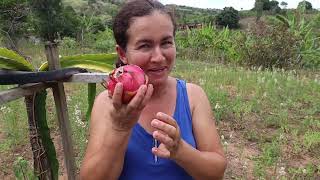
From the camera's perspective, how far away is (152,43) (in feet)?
5.09

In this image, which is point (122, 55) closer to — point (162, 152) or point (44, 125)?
point (162, 152)

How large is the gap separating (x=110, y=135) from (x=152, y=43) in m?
0.37

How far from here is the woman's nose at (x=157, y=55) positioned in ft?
5.05

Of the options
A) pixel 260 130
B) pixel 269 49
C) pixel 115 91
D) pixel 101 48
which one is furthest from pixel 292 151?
pixel 101 48

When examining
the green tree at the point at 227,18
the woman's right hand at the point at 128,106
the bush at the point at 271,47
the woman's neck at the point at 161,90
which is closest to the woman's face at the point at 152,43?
the woman's neck at the point at 161,90

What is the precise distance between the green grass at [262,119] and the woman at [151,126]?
7.16 feet

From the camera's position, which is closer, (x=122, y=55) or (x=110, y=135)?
(x=110, y=135)

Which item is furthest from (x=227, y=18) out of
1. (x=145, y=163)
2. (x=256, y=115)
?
(x=145, y=163)

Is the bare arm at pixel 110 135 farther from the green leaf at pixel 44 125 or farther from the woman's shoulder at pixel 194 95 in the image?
the green leaf at pixel 44 125

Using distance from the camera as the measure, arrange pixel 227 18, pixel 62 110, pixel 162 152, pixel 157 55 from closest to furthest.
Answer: pixel 162 152, pixel 157 55, pixel 62 110, pixel 227 18

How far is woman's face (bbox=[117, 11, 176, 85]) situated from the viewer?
1546mm

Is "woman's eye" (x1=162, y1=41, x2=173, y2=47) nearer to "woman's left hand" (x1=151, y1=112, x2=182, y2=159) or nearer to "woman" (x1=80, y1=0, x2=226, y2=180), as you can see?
"woman" (x1=80, y1=0, x2=226, y2=180)

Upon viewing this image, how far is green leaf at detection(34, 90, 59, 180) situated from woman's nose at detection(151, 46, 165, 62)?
0.93m

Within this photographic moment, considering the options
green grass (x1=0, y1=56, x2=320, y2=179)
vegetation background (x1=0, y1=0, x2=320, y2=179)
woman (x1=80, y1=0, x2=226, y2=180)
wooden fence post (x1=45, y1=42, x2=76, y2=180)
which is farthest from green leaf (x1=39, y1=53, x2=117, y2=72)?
green grass (x1=0, y1=56, x2=320, y2=179)
